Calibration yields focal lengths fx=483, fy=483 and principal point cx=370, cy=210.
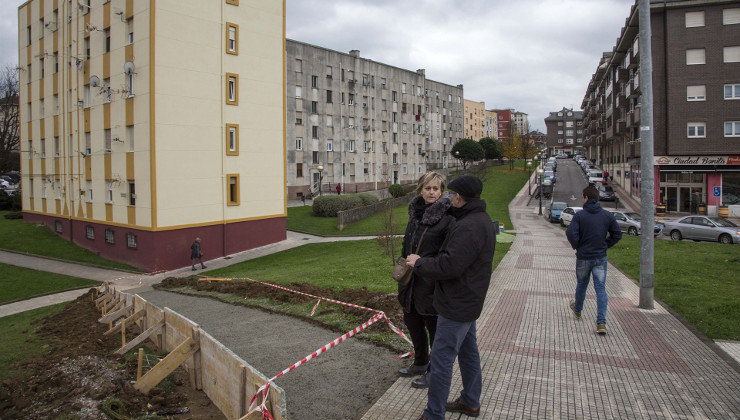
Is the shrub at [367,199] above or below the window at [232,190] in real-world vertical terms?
below

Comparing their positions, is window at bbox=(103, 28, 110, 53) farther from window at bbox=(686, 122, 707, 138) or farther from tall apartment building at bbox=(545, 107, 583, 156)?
tall apartment building at bbox=(545, 107, 583, 156)

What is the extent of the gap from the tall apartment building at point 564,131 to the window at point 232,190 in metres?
148

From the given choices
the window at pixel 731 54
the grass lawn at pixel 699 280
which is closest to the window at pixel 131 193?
the grass lawn at pixel 699 280

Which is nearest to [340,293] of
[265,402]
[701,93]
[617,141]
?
[265,402]

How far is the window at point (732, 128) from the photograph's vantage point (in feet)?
117

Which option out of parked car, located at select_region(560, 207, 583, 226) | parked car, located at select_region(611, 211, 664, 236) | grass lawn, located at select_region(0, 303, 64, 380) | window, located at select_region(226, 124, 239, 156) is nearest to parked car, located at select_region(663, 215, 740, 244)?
parked car, located at select_region(611, 211, 664, 236)

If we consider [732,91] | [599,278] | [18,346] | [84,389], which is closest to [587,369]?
[599,278]

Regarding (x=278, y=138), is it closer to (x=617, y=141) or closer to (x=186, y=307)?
(x=186, y=307)

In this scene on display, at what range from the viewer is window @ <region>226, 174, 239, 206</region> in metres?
26.1

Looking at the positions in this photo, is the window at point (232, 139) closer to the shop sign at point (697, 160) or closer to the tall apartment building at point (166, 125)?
the tall apartment building at point (166, 125)

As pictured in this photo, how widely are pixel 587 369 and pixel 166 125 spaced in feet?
72.6

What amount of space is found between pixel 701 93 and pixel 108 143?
4086cm

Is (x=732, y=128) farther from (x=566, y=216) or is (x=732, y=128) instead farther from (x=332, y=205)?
(x=332, y=205)

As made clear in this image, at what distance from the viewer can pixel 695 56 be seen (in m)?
36.6
